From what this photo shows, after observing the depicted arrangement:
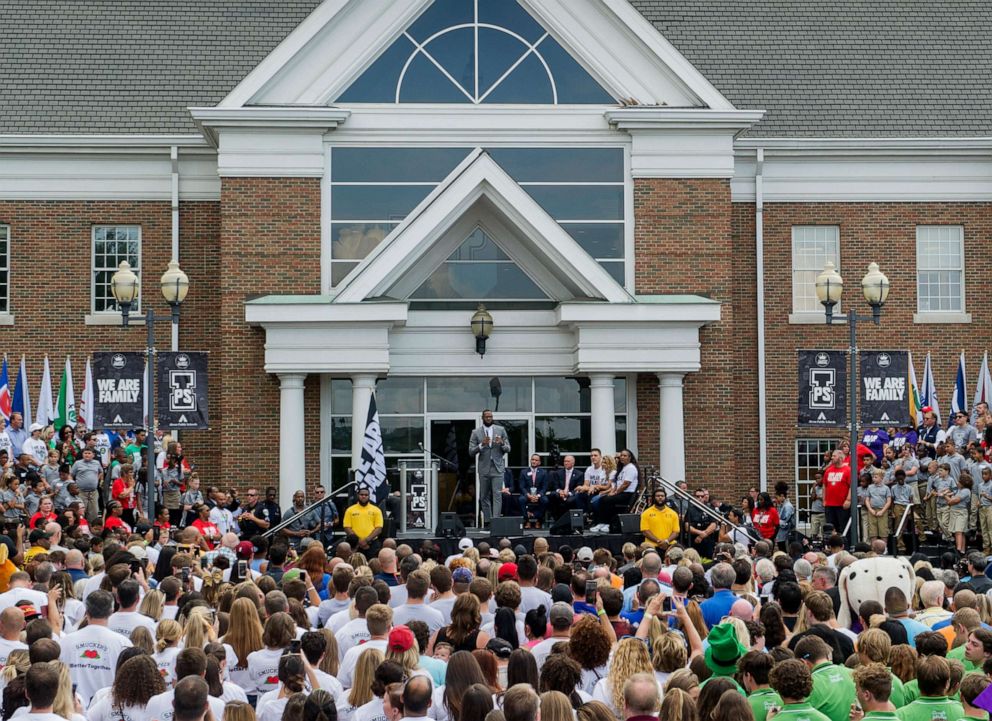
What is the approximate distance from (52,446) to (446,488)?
7072 mm

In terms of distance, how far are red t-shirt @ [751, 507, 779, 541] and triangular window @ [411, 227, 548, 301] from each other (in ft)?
19.2

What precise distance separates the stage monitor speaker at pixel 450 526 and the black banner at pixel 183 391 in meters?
4.63

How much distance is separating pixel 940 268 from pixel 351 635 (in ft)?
72.9

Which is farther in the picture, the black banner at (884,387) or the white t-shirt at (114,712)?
the black banner at (884,387)

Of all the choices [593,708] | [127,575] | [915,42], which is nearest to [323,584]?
[127,575]

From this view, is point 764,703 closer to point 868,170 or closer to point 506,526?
point 506,526

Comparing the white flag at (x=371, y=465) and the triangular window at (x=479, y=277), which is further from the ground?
the triangular window at (x=479, y=277)

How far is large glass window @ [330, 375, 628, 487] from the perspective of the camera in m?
27.8

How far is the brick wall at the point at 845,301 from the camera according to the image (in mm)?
29703

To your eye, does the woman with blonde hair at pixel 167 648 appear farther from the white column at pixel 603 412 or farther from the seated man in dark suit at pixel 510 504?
the white column at pixel 603 412

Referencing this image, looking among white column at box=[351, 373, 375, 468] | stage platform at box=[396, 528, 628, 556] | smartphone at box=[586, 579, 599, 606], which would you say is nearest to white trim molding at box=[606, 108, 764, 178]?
white column at box=[351, 373, 375, 468]

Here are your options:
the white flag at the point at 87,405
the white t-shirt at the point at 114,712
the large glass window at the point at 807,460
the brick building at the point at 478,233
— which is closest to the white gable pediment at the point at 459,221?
the brick building at the point at 478,233

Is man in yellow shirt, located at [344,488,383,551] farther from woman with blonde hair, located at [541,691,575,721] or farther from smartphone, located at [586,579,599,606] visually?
woman with blonde hair, located at [541,691,575,721]

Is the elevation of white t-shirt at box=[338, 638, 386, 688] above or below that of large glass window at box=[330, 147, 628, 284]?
below
